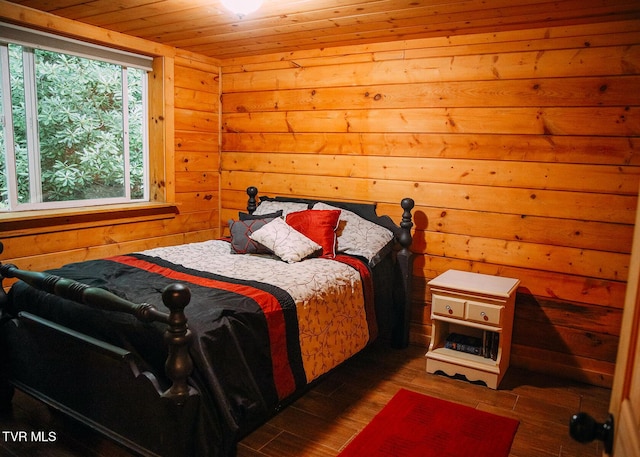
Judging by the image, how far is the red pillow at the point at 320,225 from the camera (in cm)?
312

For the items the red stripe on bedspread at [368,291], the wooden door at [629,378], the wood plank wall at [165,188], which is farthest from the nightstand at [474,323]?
the wood plank wall at [165,188]

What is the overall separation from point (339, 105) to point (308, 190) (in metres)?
0.70

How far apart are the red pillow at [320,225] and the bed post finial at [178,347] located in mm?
1468

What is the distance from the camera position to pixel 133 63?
3.65 metres

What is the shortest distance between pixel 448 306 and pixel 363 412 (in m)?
0.83

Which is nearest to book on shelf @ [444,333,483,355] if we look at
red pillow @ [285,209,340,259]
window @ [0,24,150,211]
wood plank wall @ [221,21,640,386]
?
wood plank wall @ [221,21,640,386]

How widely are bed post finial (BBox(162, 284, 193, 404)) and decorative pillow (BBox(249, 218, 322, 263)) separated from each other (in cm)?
127

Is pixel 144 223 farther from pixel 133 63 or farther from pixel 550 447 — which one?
pixel 550 447

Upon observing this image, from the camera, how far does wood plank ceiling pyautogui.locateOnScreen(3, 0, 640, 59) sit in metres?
2.61

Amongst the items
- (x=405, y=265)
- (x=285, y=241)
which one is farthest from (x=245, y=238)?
(x=405, y=265)

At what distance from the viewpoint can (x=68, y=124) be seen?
3.38m

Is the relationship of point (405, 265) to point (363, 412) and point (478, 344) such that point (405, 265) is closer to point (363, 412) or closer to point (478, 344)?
point (478, 344)

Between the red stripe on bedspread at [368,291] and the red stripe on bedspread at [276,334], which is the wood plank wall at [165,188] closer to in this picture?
the red stripe on bedspread at [276,334]

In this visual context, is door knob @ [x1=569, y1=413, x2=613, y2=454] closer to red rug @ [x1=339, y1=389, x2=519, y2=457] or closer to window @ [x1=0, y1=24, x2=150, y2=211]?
red rug @ [x1=339, y1=389, x2=519, y2=457]
